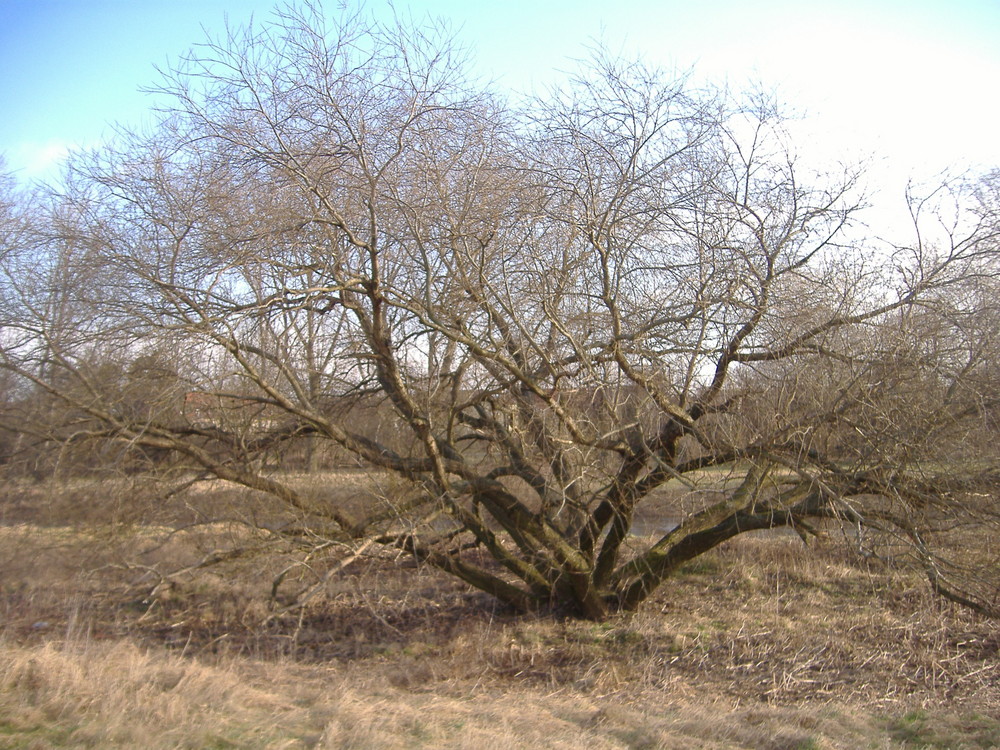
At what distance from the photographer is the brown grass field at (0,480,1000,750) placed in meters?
5.04

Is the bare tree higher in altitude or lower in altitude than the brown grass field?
higher

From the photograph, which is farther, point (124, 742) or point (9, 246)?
point (9, 246)

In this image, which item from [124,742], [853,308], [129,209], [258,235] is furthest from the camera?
[129,209]

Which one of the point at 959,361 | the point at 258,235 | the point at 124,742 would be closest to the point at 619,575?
the point at 959,361

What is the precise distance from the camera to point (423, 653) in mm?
9211

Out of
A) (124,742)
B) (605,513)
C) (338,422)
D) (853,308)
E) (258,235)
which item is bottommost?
(124,742)

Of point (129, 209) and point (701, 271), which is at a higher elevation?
point (129, 209)

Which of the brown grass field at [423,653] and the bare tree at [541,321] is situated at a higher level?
the bare tree at [541,321]

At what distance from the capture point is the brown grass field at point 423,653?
504 cm

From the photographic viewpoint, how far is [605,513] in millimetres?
9320

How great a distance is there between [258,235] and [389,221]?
141 centimetres

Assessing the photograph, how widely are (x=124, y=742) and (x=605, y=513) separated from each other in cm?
611

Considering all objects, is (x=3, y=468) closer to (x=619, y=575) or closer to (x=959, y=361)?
(x=619, y=575)

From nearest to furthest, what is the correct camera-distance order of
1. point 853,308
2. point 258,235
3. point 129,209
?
point 258,235 < point 853,308 < point 129,209
